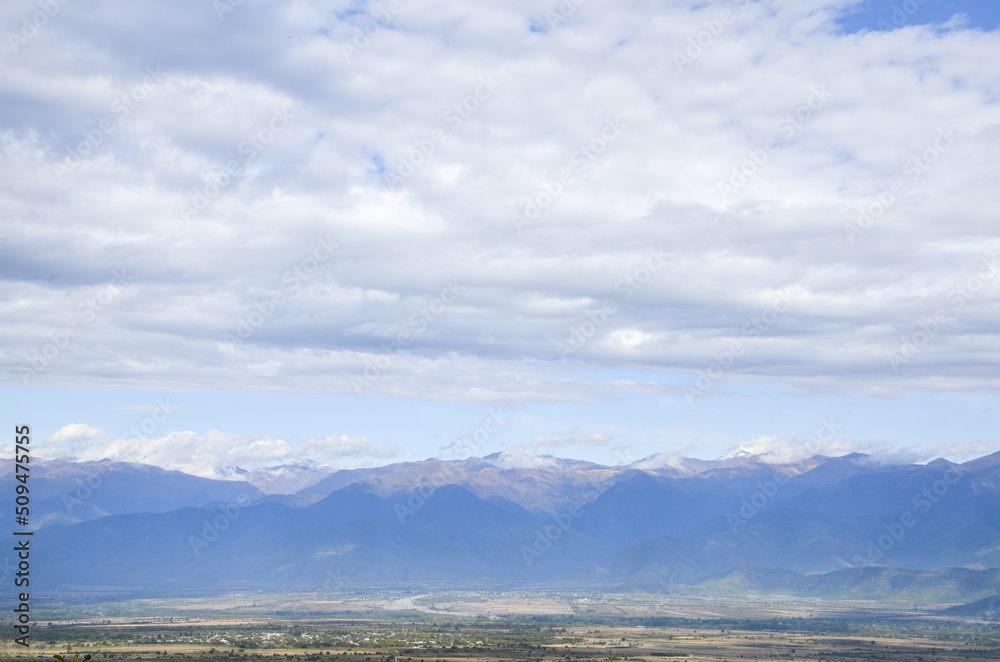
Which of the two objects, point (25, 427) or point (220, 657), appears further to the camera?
point (220, 657)

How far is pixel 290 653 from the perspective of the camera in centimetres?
18262

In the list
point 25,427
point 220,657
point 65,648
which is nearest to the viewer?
point 25,427

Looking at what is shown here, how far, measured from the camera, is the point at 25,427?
86375 mm

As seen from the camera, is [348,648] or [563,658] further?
[348,648]

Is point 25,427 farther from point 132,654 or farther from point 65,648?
point 65,648

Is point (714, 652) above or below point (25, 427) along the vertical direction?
below

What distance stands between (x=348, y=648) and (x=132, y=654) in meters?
41.6

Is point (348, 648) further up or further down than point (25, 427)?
further down

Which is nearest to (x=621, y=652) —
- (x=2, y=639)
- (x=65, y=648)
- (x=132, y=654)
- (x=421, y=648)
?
(x=421, y=648)

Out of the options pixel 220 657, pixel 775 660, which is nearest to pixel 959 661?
pixel 775 660

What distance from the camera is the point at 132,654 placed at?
17538cm

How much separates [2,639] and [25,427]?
5204 inches

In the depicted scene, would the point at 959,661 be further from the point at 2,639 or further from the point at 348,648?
the point at 2,639

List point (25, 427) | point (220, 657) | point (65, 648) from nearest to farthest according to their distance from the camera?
point (25, 427)
point (220, 657)
point (65, 648)
